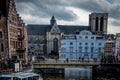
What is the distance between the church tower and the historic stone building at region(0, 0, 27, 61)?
64.4 metres

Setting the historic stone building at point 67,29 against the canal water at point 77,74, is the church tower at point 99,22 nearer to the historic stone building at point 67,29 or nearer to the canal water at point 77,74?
the historic stone building at point 67,29

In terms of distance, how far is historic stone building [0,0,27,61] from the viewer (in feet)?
156

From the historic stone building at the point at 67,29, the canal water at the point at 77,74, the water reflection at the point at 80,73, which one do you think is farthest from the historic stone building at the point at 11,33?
the historic stone building at the point at 67,29

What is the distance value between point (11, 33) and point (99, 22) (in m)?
72.7

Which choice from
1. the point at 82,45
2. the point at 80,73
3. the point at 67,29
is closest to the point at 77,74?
the point at 80,73

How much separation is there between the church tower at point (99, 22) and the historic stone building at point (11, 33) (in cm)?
6443

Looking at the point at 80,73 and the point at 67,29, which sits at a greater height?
the point at 67,29

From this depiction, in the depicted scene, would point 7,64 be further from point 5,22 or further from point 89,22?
point 89,22

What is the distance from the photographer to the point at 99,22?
114m

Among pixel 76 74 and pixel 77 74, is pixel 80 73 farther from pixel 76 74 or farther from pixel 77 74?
pixel 76 74

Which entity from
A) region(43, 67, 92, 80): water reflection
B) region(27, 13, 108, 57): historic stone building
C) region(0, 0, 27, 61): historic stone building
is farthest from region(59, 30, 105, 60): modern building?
region(0, 0, 27, 61): historic stone building

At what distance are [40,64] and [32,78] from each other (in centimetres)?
2250

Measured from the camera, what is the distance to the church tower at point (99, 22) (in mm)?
113031

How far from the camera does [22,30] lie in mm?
56188
